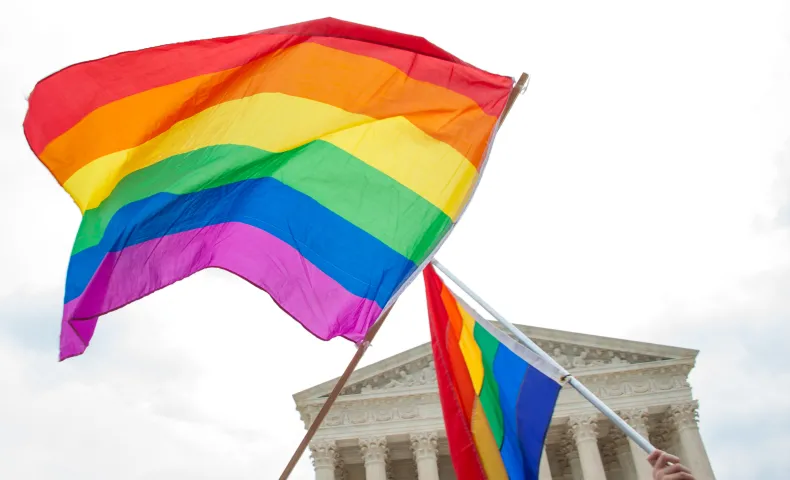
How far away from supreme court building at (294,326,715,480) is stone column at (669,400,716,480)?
4cm

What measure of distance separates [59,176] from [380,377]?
1073 inches

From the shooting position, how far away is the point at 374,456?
3017cm

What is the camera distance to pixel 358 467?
33.7 meters

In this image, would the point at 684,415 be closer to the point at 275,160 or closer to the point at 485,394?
the point at 485,394

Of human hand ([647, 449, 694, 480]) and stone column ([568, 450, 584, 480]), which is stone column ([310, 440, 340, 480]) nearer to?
stone column ([568, 450, 584, 480])

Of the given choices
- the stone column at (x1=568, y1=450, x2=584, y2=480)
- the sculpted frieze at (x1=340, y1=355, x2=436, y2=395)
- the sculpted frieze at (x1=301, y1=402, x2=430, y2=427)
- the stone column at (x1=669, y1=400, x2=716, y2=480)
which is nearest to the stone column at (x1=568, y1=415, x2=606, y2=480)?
the stone column at (x1=568, y1=450, x2=584, y2=480)

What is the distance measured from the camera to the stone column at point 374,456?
29.8 metres

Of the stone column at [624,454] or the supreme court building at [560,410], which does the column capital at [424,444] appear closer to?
the supreme court building at [560,410]

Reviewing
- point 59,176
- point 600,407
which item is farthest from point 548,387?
point 59,176

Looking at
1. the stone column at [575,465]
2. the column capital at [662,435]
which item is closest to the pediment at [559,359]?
the column capital at [662,435]

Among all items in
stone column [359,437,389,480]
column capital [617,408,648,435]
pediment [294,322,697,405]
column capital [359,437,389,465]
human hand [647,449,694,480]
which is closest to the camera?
human hand [647,449,694,480]

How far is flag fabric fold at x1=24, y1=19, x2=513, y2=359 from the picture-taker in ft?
18.0

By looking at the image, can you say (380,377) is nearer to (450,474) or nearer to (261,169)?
(450,474)

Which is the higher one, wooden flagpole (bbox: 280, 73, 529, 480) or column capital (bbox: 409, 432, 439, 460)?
column capital (bbox: 409, 432, 439, 460)
